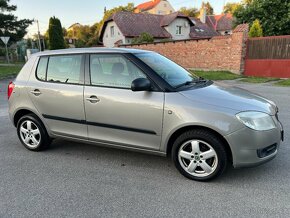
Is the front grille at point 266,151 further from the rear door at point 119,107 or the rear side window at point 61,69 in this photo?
the rear side window at point 61,69

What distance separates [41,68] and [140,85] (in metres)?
1.98

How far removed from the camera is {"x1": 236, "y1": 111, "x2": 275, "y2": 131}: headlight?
3047mm

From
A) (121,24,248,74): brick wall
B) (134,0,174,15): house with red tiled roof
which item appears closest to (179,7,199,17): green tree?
(134,0,174,15): house with red tiled roof

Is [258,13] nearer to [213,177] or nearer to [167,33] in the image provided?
[167,33]

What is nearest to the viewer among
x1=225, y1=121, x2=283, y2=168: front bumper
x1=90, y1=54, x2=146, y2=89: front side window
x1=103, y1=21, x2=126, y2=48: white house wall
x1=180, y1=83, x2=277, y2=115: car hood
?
x1=225, y1=121, x2=283, y2=168: front bumper

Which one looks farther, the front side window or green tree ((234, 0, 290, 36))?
green tree ((234, 0, 290, 36))

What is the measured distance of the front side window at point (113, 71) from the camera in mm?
3632

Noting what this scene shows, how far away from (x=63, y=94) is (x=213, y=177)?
243 cm

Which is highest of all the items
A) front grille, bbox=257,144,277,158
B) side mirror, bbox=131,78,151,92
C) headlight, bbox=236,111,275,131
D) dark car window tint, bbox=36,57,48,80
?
dark car window tint, bbox=36,57,48,80

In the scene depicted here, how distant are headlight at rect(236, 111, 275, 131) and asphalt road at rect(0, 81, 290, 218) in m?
0.73

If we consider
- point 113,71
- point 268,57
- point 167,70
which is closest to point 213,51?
point 268,57

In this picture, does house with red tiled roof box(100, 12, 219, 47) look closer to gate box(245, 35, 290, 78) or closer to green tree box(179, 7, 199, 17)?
gate box(245, 35, 290, 78)

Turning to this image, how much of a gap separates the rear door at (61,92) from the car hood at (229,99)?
1582 millimetres

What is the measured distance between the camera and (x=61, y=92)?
4.02 m
